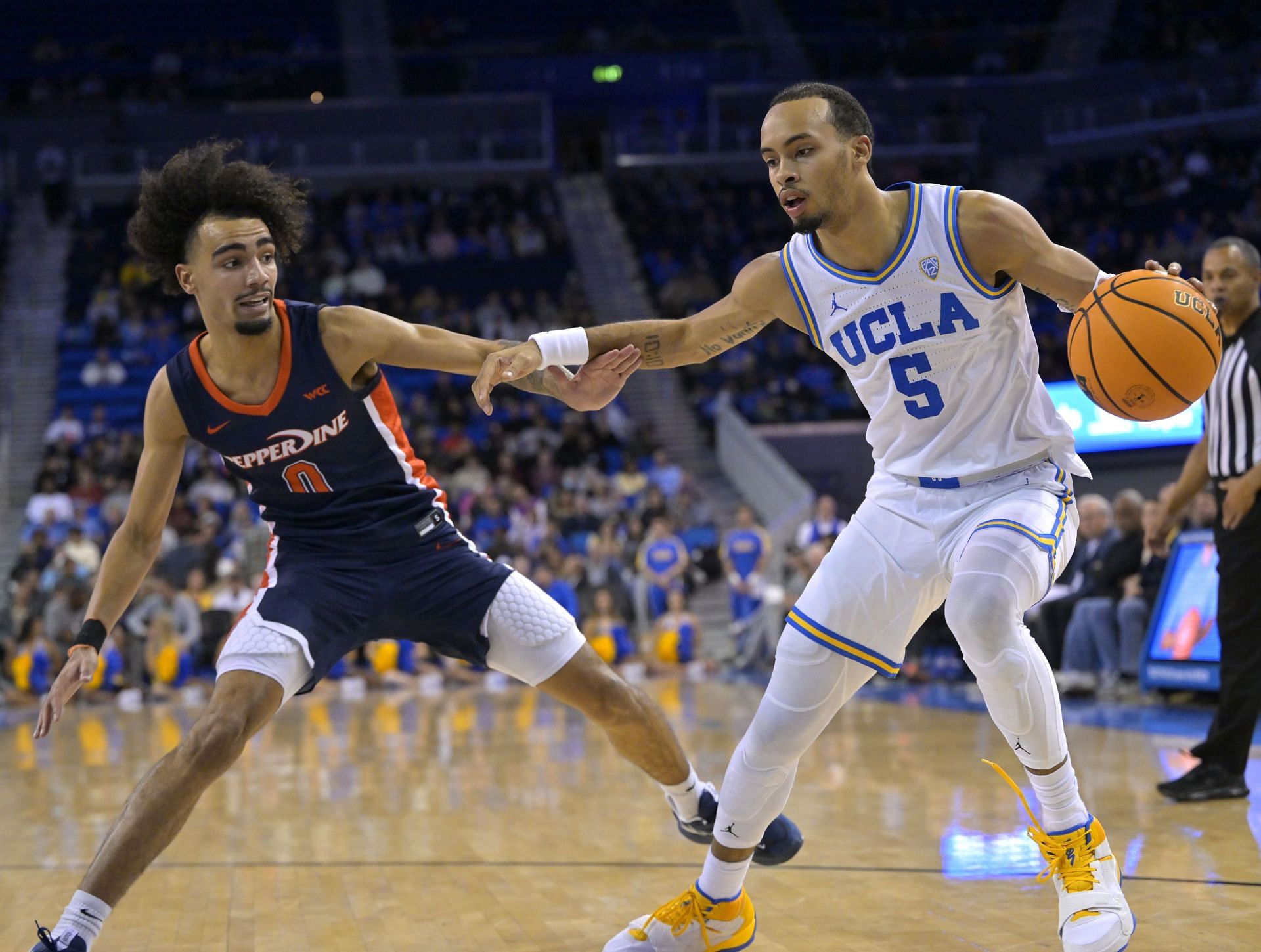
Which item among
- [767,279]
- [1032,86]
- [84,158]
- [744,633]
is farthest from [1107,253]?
[767,279]

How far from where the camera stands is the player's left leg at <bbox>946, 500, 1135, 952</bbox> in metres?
3.34

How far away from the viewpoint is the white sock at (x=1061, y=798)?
138 inches

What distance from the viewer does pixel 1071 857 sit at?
11.5 feet

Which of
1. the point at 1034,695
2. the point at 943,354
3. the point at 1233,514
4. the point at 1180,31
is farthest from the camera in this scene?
the point at 1180,31

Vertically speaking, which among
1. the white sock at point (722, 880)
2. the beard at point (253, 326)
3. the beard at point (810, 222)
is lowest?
the white sock at point (722, 880)

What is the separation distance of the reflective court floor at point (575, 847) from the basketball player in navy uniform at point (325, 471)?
59cm

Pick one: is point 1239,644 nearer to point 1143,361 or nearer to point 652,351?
point 1143,361

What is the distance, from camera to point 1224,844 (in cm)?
466

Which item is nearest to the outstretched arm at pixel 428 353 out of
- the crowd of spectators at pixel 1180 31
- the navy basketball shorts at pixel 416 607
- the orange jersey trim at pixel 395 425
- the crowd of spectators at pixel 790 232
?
the orange jersey trim at pixel 395 425

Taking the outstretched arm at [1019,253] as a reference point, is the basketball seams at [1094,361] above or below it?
below

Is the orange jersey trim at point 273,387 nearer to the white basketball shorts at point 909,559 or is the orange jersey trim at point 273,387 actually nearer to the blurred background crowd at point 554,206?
the white basketball shorts at point 909,559

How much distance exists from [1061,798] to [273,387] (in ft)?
8.59

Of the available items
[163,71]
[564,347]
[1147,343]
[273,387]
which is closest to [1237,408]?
[1147,343]

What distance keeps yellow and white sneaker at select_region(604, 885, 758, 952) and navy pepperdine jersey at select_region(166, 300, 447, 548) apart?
1.40m
